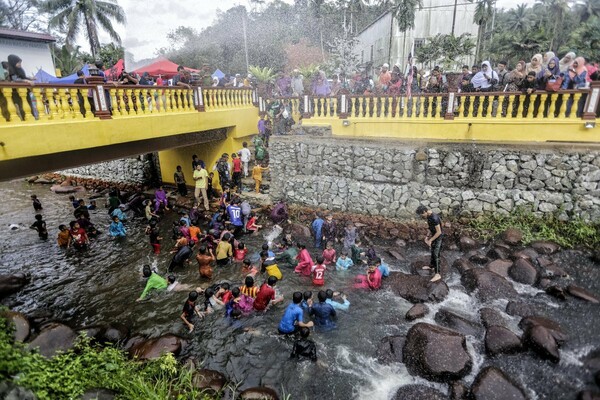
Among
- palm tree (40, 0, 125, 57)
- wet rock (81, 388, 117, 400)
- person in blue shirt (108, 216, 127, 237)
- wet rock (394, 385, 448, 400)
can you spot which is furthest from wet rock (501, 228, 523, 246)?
palm tree (40, 0, 125, 57)

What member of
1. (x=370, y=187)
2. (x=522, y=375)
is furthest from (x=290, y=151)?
(x=522, y=375)

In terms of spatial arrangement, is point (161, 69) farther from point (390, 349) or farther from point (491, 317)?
point (491, 317)

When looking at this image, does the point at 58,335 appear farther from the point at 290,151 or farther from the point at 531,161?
the point at 531,161

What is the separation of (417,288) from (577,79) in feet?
26.2

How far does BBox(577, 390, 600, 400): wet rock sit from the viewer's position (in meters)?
5.51

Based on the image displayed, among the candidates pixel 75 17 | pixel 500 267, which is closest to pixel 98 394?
pixel 500 267

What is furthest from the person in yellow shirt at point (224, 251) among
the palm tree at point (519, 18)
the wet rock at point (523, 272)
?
the palm tree at point (519, 18)

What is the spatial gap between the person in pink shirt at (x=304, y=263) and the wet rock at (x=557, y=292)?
6.17 metres

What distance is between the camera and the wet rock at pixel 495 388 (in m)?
5.85

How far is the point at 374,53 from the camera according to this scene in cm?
3284

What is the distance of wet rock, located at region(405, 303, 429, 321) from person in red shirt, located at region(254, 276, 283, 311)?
3.33 metres

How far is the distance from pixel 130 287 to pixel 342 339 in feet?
21.0

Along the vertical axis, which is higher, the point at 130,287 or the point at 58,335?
the point at 58,335

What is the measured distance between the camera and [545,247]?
10039mm
